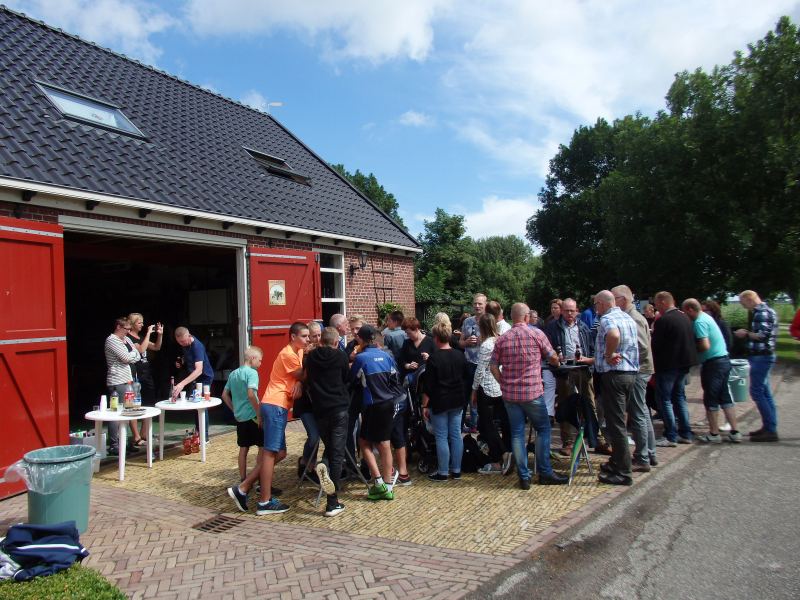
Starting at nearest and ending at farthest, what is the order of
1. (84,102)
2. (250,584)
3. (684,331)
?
(250,584) < (684,331) < (84,102)

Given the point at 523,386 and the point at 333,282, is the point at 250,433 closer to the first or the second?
the point at 523,386

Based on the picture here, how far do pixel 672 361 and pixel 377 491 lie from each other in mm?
3998

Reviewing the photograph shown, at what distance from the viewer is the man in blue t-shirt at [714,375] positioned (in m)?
7.01

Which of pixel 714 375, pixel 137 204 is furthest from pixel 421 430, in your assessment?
pixel 137 204

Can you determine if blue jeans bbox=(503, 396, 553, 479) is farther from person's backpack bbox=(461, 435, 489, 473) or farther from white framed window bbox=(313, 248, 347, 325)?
white framed window bbox=(313, 248, 347, 325)

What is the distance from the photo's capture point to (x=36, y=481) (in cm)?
436

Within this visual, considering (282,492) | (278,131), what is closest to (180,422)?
(282,492)

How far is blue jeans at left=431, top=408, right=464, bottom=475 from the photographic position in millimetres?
5730

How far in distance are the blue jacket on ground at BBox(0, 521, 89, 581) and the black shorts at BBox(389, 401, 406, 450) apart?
2812 millimetres

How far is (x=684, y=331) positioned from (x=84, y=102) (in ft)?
31.5

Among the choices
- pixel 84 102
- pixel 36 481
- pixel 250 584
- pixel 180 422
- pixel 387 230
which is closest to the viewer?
pixel 250 584

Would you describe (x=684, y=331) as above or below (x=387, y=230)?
below

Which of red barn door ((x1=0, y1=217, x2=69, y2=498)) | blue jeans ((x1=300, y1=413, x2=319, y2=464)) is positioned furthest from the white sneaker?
red barn door ((x1=0, y1=217, x2=69, y2=498))

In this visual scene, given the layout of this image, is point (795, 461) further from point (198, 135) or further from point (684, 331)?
point (198, 135)
